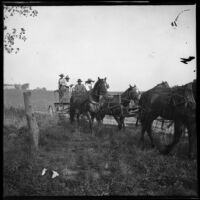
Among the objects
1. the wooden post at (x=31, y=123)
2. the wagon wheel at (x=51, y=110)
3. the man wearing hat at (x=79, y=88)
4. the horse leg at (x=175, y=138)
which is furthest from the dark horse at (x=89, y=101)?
the horse leg at (x=175, y=138)

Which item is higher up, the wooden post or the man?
the man

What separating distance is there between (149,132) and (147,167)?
0.84m

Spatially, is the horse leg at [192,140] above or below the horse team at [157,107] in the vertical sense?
below

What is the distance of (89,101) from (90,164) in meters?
2.35

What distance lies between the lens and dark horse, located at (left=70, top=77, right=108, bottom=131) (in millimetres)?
6819

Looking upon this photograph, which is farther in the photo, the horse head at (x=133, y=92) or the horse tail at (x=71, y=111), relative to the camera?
the horse tail at (x=71, y=111)

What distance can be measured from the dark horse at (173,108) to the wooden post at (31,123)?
254 centimetres

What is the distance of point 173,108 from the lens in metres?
6.75

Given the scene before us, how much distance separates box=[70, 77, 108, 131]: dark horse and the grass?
0.71 metres

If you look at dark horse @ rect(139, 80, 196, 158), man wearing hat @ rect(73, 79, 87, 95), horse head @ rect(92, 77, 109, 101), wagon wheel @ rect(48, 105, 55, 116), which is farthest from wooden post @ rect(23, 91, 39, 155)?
dark horse @ rect(139, 80, 196, 158)

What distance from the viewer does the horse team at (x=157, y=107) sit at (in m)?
6.34

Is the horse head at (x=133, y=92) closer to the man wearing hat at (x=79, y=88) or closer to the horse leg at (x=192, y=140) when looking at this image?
the man wearing hat at (x=79, y=88)

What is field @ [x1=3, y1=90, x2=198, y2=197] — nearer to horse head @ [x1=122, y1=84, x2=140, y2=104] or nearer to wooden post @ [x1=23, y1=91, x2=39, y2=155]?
wooden post @ [x1=23, y1=91, x2=39, y2=155]

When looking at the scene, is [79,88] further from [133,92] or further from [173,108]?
[173,108]
